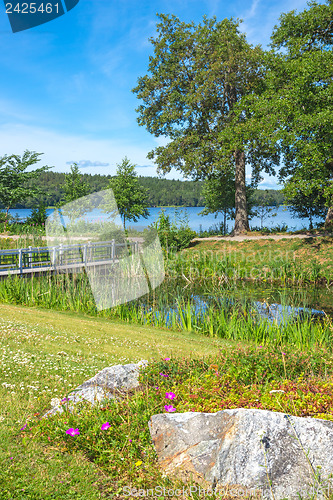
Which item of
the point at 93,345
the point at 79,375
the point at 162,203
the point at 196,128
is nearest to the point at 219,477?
the point at 79,375

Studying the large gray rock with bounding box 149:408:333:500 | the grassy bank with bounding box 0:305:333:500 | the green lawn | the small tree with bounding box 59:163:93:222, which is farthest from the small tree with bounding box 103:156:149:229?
the large gray rock with bounding box 149:408:333:500

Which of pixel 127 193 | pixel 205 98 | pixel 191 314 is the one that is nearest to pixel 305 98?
pixel 205 98

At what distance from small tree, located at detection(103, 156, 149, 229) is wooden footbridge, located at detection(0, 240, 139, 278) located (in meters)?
10.4

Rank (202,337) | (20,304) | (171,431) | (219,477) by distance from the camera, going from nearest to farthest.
Answer: (219,477), (171,431), (202,337), (20,304)

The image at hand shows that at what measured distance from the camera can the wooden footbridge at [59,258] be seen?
16.4m

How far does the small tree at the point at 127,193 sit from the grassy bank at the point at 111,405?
25.1 m

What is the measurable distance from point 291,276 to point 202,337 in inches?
377

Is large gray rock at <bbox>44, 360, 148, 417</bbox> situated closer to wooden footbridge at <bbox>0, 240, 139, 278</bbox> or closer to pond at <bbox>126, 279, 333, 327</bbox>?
pond at <bbox>126, 279, 333, 327</bbox>

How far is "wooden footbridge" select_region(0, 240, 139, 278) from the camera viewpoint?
16422 mm

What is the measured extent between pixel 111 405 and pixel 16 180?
27.7 meters

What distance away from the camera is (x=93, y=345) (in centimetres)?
715

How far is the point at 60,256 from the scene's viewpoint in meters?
17.5

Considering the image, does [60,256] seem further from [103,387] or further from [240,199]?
[103,387]

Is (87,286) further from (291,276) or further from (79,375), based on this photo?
(291,276)
